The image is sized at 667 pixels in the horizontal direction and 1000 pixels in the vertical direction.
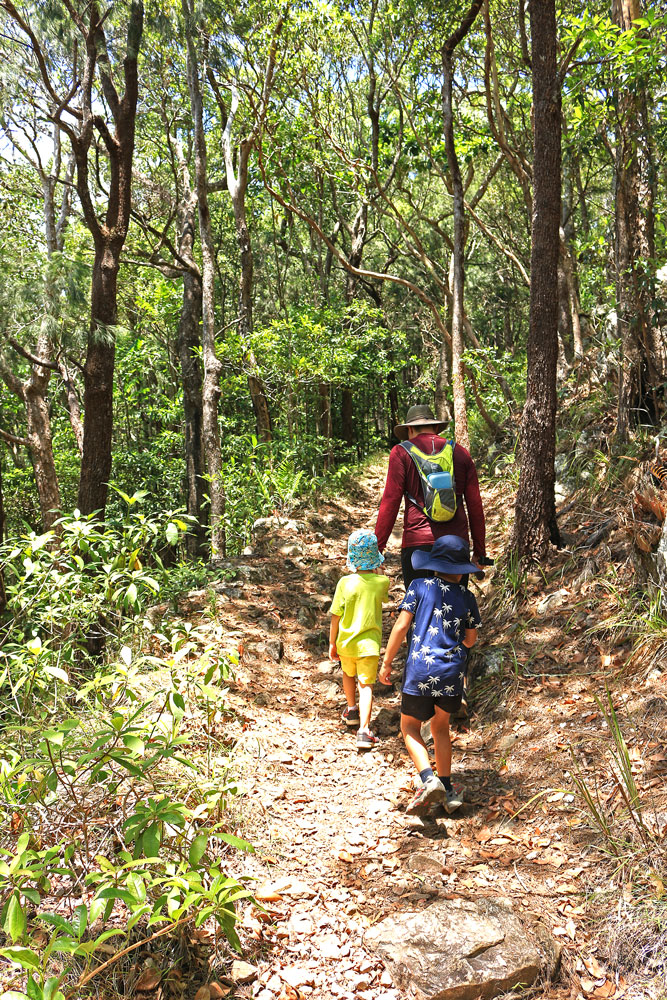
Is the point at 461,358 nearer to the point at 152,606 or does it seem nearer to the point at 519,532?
the point at 519,532

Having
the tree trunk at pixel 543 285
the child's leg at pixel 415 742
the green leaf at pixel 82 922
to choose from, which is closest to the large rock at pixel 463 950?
the child's leg at pixel 415 742

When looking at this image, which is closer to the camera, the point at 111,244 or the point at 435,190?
the point at 111,244

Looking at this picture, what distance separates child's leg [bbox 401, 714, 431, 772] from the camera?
143 inches

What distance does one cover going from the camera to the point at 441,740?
369cm

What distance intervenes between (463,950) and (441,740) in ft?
3.75

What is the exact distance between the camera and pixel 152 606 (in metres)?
6.27

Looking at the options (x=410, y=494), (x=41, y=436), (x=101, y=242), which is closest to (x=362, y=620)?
(x=410, y=494)

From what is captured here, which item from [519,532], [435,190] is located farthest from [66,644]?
[435,190]

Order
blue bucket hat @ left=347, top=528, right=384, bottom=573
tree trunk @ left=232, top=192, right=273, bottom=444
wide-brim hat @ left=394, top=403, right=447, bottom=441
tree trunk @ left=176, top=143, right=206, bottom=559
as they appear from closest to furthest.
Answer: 1. wide-brim hat @ left=394, top=403, right=447, bottom=441
2. blue bucket hat @ left=347, top=528, right=384, bottom=573
3. tree trunk @ left=232, top=192, right=273, bottom=444
4. tree trunk @ left=176, top=143, right=206, bottom=559

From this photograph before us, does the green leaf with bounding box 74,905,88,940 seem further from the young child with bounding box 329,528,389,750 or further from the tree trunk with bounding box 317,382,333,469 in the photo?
the tree trunk with bounding box 317,382,333,469

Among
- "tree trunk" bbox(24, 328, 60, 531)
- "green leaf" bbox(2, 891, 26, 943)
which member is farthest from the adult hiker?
"tree trunk" bbox(24, 328, 60, 531)

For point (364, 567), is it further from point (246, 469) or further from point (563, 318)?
point (563, 318)

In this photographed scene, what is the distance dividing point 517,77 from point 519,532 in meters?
11.1

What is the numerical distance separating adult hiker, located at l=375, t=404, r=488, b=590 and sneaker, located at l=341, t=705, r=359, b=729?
48.5 inches
